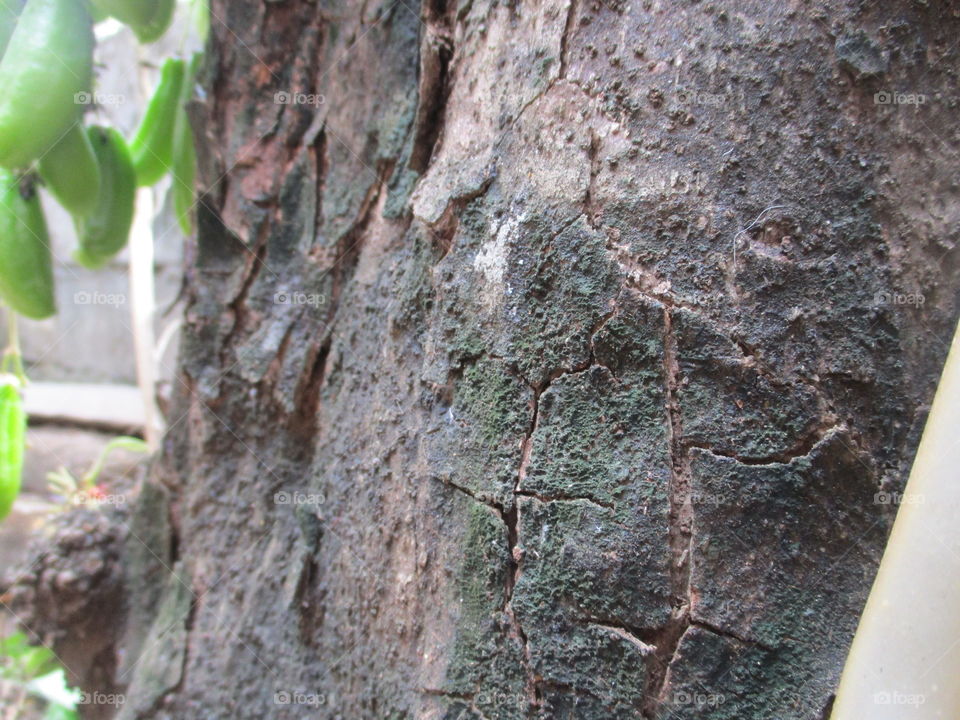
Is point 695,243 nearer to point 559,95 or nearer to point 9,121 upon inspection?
point 559,95

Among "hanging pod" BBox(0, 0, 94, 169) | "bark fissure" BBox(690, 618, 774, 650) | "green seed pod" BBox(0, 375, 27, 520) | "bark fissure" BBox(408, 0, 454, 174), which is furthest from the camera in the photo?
"green seed pod" BBox(0, 375, 27, 520)

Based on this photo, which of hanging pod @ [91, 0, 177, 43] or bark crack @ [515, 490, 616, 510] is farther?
hanging pod @ [91, 0, 177, 43]

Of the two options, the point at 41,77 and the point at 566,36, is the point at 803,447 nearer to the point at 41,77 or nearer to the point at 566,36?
the point at 566,36

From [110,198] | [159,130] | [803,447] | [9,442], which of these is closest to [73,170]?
[110,198]

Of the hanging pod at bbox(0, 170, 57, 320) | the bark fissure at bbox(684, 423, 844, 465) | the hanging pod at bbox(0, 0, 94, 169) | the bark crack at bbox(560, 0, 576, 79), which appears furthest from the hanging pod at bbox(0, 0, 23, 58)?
the bark fissure at bbox(684, 423, 844, 465)

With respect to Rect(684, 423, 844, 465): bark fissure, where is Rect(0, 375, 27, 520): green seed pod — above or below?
below

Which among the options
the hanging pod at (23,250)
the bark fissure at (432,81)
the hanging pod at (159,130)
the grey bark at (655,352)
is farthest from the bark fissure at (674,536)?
the hanging pod at (159,130)

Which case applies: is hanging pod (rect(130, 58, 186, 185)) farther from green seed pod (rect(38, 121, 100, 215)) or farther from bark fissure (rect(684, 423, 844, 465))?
bark fissure (rect(684, 423, 844, 465))
